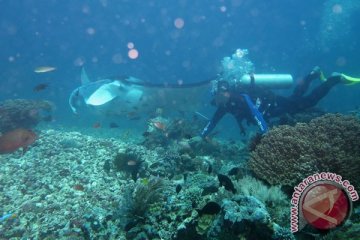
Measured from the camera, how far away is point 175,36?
89438mm

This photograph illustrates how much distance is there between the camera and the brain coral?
5.82 metres

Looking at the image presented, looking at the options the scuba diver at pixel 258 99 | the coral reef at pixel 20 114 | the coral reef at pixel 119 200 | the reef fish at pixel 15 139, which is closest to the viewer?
the coral reef at pixel 119 200

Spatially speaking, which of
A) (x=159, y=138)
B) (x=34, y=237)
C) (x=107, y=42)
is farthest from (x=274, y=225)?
(x=107, y=42)

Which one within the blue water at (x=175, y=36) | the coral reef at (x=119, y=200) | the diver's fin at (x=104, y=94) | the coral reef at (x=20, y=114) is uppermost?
the blue water at (x=175, y=36)

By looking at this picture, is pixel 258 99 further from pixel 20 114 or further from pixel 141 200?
pixel 20 114

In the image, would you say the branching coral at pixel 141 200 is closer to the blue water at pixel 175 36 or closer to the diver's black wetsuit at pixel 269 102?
the diver's black wetsuit at pixel 269 102

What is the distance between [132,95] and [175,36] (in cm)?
A: 7545

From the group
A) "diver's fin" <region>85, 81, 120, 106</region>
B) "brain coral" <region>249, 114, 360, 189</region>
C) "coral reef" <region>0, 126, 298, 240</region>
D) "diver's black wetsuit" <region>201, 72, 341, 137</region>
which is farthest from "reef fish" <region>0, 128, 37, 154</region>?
"brain coral" <region>249, 114, 360, 189</region>

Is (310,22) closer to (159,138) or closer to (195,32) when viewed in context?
(195,32)

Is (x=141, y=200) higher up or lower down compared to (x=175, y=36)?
lower down

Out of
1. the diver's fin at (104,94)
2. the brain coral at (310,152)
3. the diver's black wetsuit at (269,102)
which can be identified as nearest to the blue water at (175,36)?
the diver's fin at (104,94)

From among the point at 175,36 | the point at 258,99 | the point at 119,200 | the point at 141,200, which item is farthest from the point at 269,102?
the point at 175,36

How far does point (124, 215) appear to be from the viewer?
233 inches

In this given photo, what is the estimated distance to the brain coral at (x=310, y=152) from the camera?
5820 millimetres
